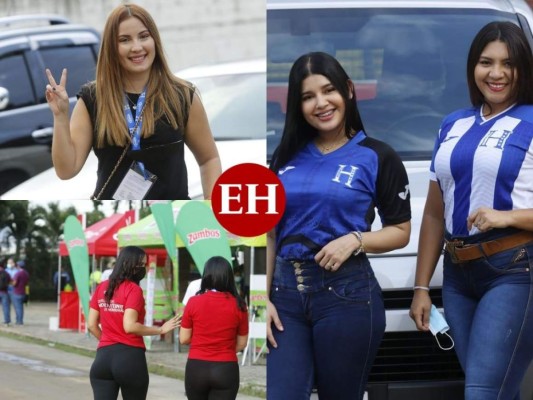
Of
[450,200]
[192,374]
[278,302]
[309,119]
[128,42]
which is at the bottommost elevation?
[192,374]

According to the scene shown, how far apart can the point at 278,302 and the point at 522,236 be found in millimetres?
787

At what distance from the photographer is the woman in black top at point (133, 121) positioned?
339 centimetres

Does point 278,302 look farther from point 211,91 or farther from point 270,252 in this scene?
point 211,91

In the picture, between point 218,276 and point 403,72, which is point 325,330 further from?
point 403,72

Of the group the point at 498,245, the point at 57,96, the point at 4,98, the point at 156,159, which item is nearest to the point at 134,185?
the point at 156,159

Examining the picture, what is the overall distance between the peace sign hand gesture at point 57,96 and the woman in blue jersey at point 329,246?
2.25 ft

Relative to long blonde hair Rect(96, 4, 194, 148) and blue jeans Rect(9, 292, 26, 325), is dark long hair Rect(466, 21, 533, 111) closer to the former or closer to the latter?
long blonde hair Rect(96, 4, 194, 148)

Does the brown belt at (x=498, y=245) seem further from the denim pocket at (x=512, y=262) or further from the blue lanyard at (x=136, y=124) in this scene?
the blue lanyard at (x=136, y=124)

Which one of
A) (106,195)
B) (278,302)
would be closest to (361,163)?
(278,302)

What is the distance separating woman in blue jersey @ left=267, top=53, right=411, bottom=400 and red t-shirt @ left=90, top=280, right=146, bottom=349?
411 mm

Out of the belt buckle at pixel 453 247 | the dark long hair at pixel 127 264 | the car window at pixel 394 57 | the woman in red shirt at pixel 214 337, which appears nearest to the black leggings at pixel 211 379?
the woman in red shirt at pixel 214 337

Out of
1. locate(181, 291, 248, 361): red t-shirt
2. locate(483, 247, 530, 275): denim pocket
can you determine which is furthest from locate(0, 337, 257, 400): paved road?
locate(483, 247, 530, 275): denim pocket

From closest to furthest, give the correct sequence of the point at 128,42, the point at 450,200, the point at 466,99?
the point at 128,42
the point at 450,200
the point at 466,99

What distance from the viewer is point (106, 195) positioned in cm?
351
